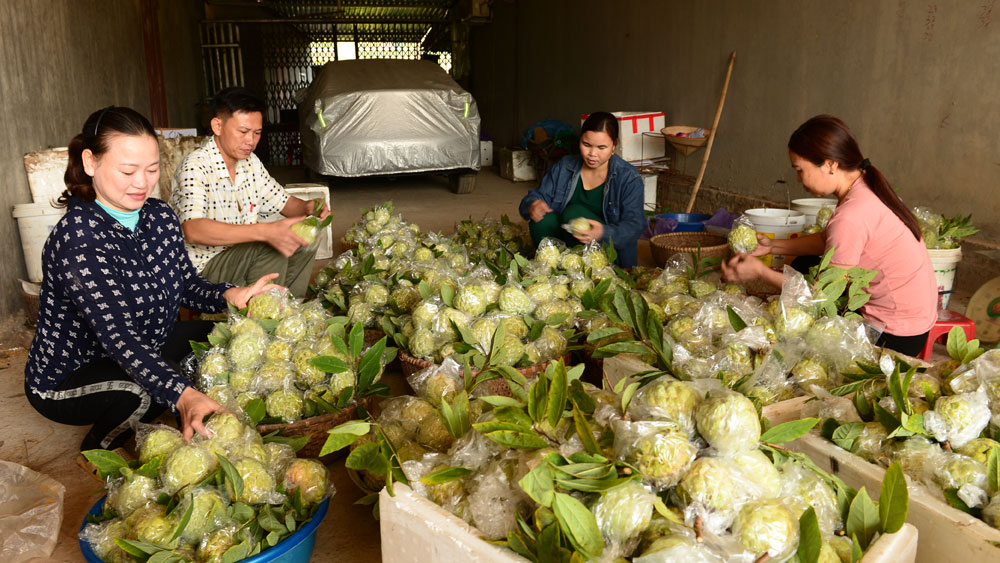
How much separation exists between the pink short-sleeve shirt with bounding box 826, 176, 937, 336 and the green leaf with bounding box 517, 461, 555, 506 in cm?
162

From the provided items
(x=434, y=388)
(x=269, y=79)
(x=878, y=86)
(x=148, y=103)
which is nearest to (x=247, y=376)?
(x=434, y=388)

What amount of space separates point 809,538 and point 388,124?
7.06m

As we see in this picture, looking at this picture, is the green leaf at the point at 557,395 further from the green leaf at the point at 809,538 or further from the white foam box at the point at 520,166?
the white foam box at the point at 520,166

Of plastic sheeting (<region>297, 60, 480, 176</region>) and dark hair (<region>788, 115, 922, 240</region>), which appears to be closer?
dark hair (<region>788, 115, 922, 240</region>)

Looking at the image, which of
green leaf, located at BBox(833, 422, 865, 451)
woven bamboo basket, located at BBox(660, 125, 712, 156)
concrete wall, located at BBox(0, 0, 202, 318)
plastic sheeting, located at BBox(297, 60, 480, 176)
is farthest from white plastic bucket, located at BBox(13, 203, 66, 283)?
woven bamboo basket, located at BBox(660, 125, 712, 156)

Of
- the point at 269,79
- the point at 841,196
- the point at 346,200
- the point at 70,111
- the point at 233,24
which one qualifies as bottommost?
the point at 346,200

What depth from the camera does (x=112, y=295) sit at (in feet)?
5.87

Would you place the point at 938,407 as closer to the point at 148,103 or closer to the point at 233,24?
the point at 148,103

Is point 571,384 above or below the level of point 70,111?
below

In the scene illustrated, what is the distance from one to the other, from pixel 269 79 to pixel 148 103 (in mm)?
5519

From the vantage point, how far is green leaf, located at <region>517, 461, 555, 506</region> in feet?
3.13

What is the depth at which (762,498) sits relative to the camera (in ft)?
3.32

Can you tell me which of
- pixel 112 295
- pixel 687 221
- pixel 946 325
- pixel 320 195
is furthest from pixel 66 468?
pixel 687 221

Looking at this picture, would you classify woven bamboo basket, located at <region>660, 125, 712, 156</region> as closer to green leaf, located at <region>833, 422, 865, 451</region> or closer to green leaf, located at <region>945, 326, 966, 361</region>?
green leaf, located at <region>945, 326, 966, 361</region>
